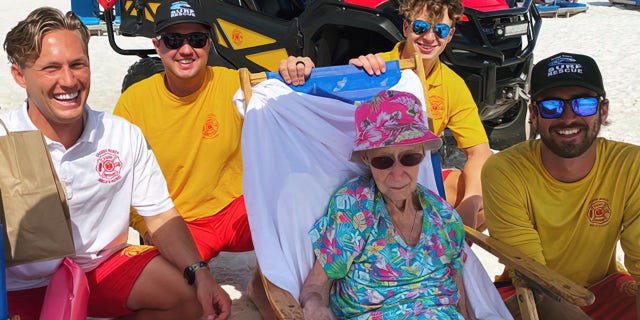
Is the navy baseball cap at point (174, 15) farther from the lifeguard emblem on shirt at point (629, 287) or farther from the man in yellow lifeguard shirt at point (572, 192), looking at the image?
the lifeguard emblem on shirt at point (629, 287)

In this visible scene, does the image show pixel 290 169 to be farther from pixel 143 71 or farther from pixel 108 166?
pixel 143 71

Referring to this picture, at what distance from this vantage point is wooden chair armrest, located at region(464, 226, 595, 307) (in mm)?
2203

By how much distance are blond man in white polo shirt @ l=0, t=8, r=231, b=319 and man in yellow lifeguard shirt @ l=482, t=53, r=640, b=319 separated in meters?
1.16

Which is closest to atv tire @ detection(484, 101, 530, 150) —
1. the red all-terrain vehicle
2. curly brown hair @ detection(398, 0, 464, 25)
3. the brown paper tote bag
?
the red all-terrain vehicle

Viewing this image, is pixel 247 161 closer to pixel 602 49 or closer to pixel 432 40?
pixel 432 40

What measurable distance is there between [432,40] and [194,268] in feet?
5.76

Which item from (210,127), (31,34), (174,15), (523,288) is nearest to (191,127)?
(210,127)

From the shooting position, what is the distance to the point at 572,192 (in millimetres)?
2543

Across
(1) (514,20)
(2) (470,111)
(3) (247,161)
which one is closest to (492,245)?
(3) (247,161)

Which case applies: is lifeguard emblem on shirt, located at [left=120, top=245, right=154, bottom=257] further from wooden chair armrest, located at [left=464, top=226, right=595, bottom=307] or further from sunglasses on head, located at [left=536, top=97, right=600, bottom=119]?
sunglasses on head, located at [left=536, top=97, right=600, bottom=119]

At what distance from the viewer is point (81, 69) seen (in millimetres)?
2518

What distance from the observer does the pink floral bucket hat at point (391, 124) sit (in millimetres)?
2449

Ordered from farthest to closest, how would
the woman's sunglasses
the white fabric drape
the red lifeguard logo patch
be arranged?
the red lifeguard logo patch
the white fabric drape
the woman's sunglasses

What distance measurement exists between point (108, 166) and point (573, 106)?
173 cm
